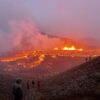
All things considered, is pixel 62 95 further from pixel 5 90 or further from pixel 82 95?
pixel 5 90

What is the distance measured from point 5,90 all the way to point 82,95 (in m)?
44.1

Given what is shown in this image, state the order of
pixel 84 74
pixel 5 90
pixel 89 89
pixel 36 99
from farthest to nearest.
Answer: pixel 5 90 < pixel 84 74 < pixel 36 99 < pixel 89 89

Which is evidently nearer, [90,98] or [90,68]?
[90,98]

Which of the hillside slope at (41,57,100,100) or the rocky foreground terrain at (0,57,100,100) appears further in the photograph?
the rocky foreground terrain at (0,57,100,100)

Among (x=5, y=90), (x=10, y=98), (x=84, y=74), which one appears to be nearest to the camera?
(x=84, y=74)

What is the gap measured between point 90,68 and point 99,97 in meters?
23.6

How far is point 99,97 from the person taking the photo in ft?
207

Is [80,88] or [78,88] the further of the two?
[78,88]

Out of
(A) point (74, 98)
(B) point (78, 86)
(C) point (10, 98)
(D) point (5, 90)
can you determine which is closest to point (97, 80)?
(B) point (78, 86)

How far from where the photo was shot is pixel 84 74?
8231cm

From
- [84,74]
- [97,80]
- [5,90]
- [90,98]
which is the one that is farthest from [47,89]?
[5,90]

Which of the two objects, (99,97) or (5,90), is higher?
(5,90)

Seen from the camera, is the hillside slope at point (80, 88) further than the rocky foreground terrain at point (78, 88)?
No

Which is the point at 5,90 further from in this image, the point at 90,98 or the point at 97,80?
the point at 90,98
